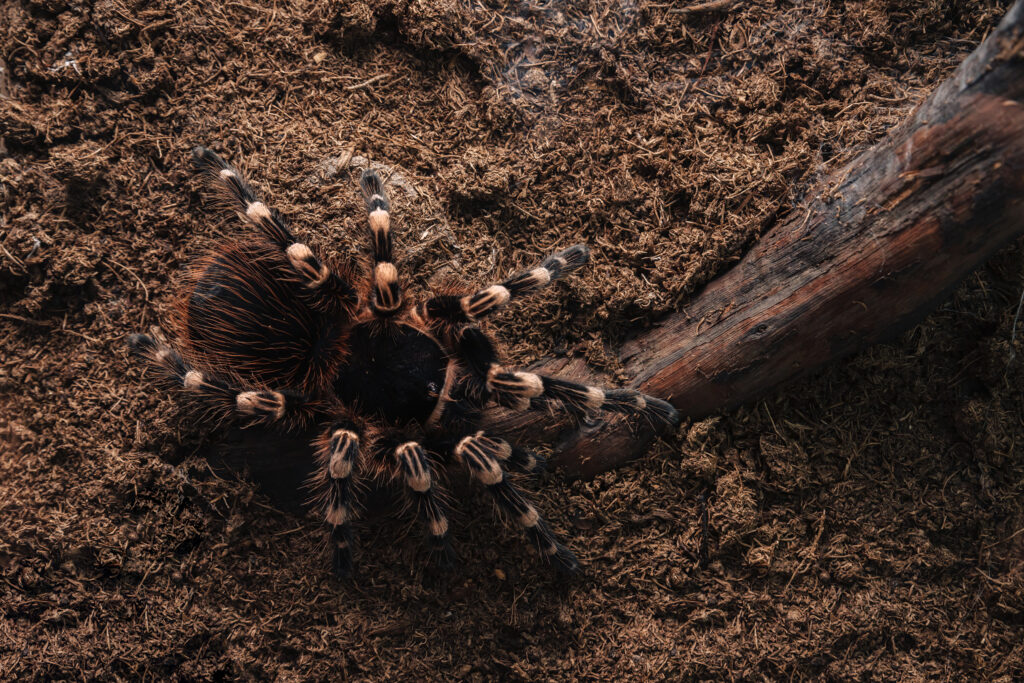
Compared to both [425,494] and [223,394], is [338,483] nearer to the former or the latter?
[425,494]

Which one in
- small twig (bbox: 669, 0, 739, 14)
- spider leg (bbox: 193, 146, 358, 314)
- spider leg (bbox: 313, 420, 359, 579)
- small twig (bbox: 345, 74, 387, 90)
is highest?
small twig (bbox: 669, 0, 739, 14)

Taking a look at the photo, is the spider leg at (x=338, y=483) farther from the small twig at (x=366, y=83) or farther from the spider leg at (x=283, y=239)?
the small twig at (x=366, y=83)

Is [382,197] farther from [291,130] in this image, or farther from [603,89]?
[603,89]

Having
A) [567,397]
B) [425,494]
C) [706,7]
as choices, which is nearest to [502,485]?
[425,494]

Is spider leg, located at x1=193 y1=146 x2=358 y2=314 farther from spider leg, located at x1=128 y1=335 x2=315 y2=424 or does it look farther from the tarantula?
spider leg, located at x1=128 y1=335 x2=315 y2=424

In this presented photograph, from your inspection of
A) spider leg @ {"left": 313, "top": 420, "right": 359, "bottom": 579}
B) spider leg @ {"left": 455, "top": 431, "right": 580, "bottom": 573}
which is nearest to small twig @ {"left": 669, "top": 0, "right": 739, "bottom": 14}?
spider leg @ {"left": 455, "top": 431, "right": 580, "bottom": 573}
